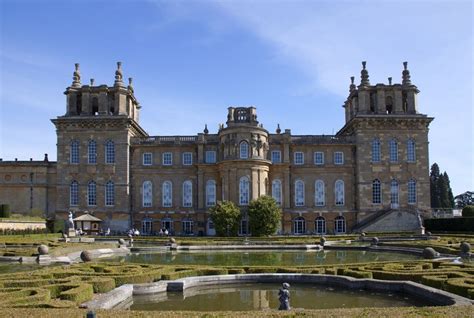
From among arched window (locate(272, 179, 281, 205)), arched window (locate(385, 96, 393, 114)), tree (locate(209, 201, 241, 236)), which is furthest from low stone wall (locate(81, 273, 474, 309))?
arched window (locate(385, 96, 393, 114))

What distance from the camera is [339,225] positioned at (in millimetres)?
53469

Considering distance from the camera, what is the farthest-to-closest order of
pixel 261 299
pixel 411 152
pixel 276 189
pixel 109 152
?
pixel 276 189 < pixel 411 152 < pixel 109 152 < pixel 261 299

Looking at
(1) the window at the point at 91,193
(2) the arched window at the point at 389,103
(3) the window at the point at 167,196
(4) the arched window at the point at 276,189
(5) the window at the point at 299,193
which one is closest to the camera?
(1) the window at the point at 91,193

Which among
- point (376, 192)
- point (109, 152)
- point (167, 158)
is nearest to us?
point (376, 192)

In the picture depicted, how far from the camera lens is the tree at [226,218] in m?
46.0

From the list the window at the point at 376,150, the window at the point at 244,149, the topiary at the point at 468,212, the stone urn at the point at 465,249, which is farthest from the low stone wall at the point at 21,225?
the topiary at the point at 468,212

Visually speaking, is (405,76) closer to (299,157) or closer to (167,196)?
(299,157)

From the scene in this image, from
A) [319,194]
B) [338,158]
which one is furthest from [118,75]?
[338,158]

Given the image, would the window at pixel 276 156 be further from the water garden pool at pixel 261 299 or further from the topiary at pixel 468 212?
the water garden pool at pixel 261 299

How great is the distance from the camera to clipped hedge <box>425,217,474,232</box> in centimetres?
4350

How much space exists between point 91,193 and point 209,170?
11586 mm

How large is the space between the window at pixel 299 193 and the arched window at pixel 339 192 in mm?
3262

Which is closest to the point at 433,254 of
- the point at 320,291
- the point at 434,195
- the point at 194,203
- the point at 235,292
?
the point at 320,291

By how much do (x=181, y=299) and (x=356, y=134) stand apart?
133ft
